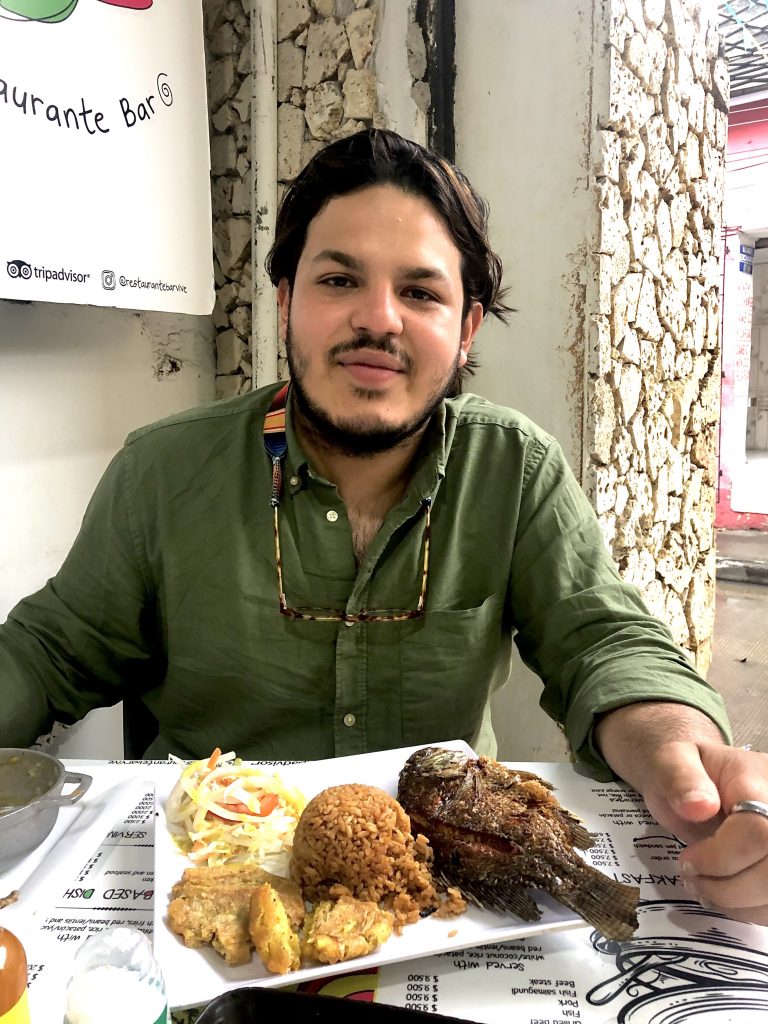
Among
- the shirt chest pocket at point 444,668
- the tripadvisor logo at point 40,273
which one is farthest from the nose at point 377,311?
the tripadvisor logo at point 40,273

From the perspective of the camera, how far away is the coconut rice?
874mm

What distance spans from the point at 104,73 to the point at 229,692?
4.77 ft

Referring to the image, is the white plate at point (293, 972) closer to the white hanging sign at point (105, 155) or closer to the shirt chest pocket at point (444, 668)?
the shirt chest pocket at point (444, 668)

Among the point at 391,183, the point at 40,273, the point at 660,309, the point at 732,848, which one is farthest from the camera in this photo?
the point at 660,309

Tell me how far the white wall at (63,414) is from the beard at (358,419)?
28.0 inches

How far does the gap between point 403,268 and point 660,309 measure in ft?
4.38

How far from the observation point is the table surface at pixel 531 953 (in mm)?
753

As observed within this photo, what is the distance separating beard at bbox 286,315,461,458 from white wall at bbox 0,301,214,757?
710 millimetres

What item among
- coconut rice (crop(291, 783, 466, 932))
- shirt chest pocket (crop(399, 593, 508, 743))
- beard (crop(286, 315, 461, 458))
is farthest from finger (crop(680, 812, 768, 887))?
beard (crop(286, 315, 461, 458))

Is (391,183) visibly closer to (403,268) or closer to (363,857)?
(403,268)

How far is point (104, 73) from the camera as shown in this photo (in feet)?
5.81

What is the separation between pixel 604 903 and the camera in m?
0.83

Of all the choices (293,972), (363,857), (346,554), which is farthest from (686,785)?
(346,554)

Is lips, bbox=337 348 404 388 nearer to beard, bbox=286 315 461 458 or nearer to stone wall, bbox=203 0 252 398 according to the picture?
beard, bbox=286 315 461 458
